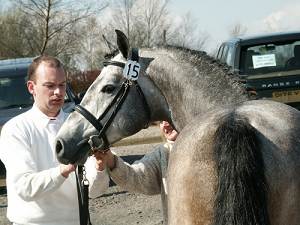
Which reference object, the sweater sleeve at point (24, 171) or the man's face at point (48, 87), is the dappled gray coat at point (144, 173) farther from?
the man's face at point (48, 87)

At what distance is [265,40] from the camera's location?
8781mm

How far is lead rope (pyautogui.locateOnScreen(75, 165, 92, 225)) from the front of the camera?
10.2 ft

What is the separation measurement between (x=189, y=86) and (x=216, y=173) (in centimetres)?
123

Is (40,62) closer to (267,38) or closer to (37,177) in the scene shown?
(37,177)

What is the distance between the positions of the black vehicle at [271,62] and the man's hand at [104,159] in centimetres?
560

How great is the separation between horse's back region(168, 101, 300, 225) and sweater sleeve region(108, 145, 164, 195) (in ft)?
3.02

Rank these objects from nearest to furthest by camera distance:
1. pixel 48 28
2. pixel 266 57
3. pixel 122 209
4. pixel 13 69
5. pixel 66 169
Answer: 1. pixel 66 169
2. pixel 122 209
3. pixel 13 69
4. pixel 266 57
5. pixel 48 28

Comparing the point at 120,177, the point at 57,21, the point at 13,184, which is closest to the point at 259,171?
the point at 120,177

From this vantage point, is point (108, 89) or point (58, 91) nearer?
point (58, 91)

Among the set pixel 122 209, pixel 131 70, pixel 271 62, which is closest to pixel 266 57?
pixel 271 62

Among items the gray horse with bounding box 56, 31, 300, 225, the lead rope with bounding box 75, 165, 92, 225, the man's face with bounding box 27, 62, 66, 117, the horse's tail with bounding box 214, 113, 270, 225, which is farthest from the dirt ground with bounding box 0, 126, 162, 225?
the horse's tail with bounding box 214, 113, 270, 225

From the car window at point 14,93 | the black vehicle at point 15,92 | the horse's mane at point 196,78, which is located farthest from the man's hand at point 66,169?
the car window at point 14,93

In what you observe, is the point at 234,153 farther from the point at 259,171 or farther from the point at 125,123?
the point at 125,123

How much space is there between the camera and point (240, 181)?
2074 millimetres
